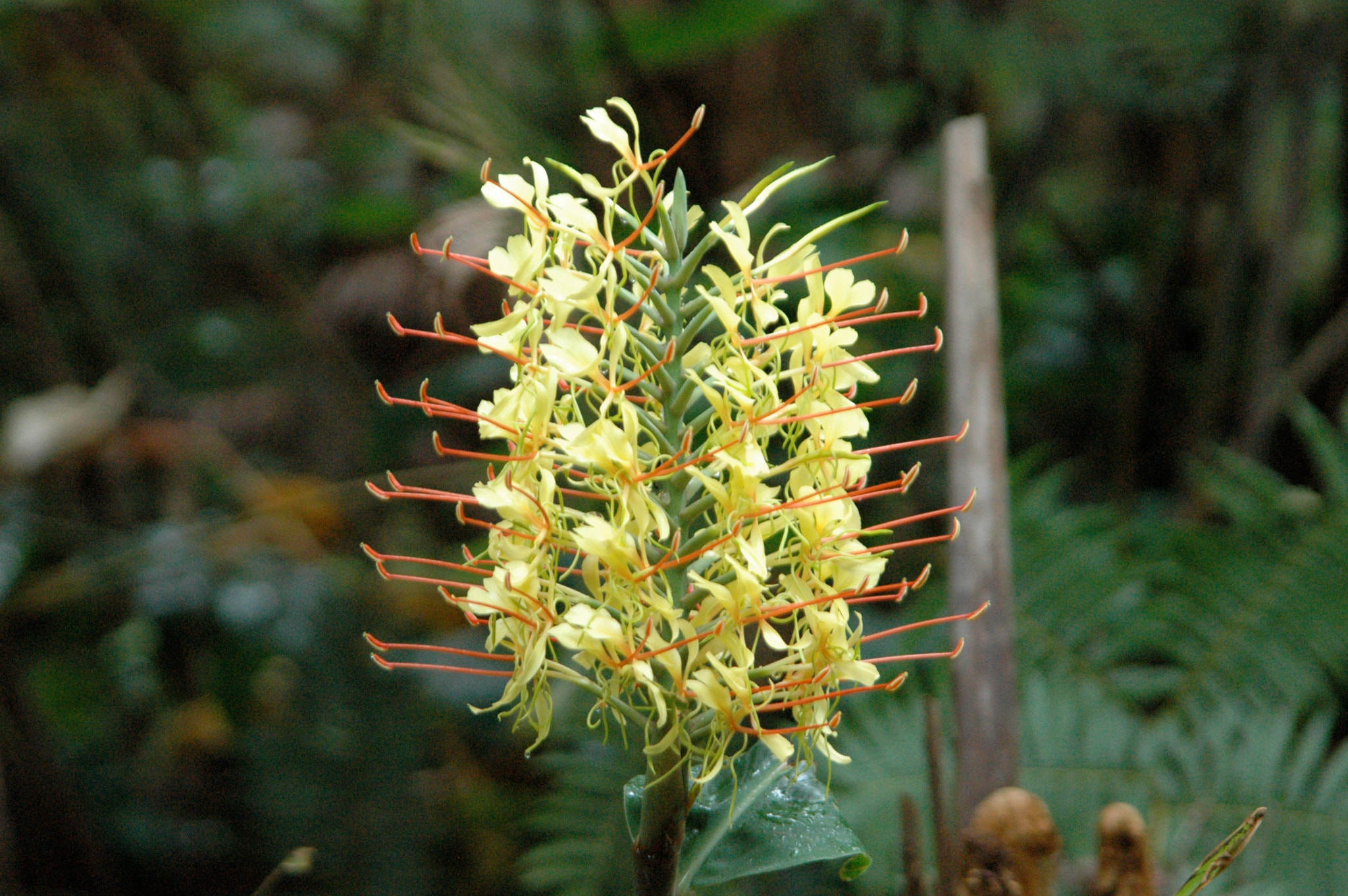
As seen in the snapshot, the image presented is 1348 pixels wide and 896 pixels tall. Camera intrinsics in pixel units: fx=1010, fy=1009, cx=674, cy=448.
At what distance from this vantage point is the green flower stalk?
490mm

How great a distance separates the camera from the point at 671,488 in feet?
1.72

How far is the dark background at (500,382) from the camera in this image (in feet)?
4.24

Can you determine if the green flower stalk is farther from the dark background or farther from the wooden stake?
the dark background

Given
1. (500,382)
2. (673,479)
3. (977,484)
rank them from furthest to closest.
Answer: (500,382), (977,484), (673,479)

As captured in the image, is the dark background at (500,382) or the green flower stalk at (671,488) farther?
the dark background at (500,382)

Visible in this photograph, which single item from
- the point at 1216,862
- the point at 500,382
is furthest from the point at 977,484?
the point at 500,382

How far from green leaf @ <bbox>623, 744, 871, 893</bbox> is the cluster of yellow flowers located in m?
0.05

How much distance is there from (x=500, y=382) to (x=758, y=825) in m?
1.25

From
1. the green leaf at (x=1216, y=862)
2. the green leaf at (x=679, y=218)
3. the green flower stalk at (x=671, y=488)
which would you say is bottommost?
the green leaf at (x=1216, y=862)

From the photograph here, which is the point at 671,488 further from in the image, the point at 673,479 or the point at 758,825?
the point at 758,825

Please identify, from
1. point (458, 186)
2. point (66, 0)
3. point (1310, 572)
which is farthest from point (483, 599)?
point (66, 0)

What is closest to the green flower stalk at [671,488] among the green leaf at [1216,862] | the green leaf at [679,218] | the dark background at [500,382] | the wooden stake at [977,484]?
the green leaf at [679,218]

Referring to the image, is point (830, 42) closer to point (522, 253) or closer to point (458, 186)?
point (458, 186)

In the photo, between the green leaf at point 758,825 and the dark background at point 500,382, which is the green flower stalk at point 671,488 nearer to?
the green leaf at point 758,825
